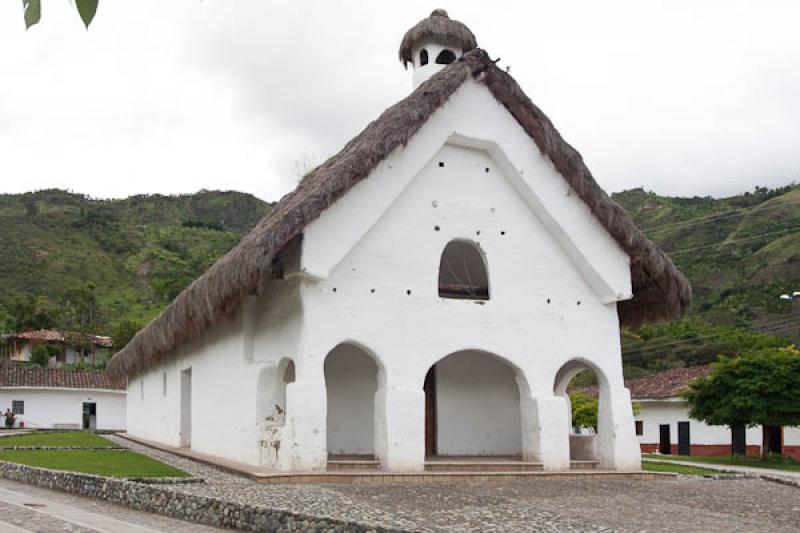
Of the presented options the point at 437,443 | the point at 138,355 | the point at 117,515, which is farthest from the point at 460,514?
the point at 138,355

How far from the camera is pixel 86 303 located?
49.2m

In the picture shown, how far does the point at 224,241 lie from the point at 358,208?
54633 millimetres

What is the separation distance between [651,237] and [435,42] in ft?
129

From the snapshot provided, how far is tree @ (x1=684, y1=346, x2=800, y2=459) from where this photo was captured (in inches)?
912

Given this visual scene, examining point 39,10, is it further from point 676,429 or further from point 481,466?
point 676,429

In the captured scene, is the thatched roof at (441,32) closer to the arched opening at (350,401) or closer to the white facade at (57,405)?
the arched opening at (350,401)

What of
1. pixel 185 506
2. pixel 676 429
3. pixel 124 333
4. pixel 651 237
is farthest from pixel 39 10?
pixel 651 237

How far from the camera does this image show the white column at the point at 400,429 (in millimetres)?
11781

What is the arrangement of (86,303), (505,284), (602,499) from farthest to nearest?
(86,303) → (505,284) → (602,499)

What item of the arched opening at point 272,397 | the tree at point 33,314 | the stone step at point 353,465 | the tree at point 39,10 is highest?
the tree at point 33,314

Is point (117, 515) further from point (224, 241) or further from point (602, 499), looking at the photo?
point (224, 241)

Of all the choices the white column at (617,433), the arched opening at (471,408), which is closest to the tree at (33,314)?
the arched opening at (471,408)

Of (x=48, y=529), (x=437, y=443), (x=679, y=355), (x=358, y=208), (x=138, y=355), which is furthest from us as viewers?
(x=679, y=355)

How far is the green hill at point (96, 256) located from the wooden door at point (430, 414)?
36.9m
